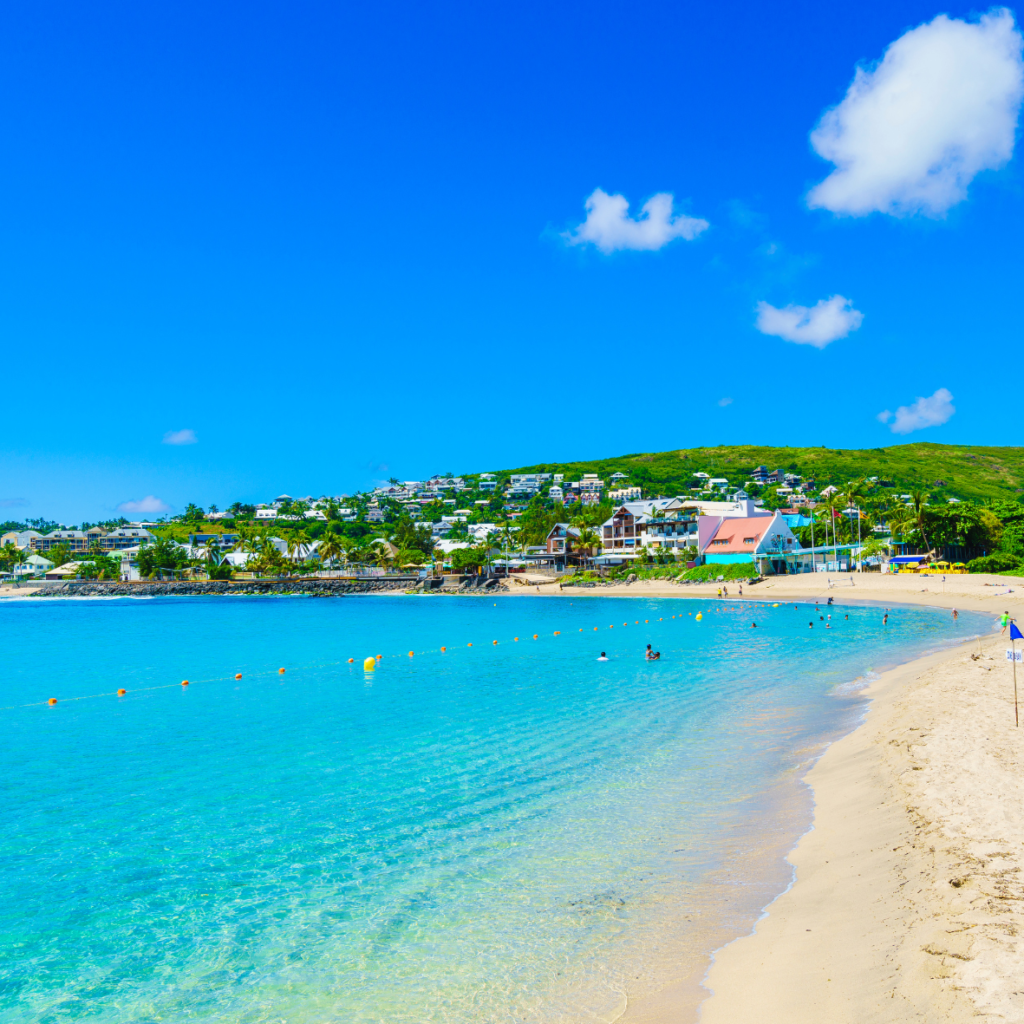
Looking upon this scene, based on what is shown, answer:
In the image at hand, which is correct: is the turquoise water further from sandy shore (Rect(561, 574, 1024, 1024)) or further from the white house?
the white house

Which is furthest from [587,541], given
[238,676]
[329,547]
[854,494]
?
[238,676]

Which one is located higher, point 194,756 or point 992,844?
point 992,844

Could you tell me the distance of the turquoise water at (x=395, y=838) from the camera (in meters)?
8.23

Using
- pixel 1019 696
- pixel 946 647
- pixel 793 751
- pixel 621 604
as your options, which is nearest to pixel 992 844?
pixel 793 751

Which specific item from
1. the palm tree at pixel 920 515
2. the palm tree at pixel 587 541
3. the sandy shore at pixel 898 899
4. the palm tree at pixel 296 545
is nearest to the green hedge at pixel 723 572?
the palm tree at pixel 920 515

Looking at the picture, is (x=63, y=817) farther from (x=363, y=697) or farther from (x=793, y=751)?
(x=793, y=751)

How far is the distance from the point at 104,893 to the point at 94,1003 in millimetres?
3227

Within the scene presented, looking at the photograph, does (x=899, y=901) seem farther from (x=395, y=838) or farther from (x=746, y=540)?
(x=746, y=540)

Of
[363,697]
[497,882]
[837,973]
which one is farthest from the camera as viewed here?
[363,697]

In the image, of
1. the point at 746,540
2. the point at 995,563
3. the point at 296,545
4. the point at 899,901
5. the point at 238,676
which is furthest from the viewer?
the point at 296,545

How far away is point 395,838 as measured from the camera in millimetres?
12547

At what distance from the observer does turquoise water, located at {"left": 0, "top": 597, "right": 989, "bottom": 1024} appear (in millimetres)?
8227

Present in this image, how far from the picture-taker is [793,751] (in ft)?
56.5

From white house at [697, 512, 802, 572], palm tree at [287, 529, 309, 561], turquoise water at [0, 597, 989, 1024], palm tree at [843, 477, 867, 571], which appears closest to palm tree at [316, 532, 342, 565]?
palm tree at [287, 529, 309, 561]
